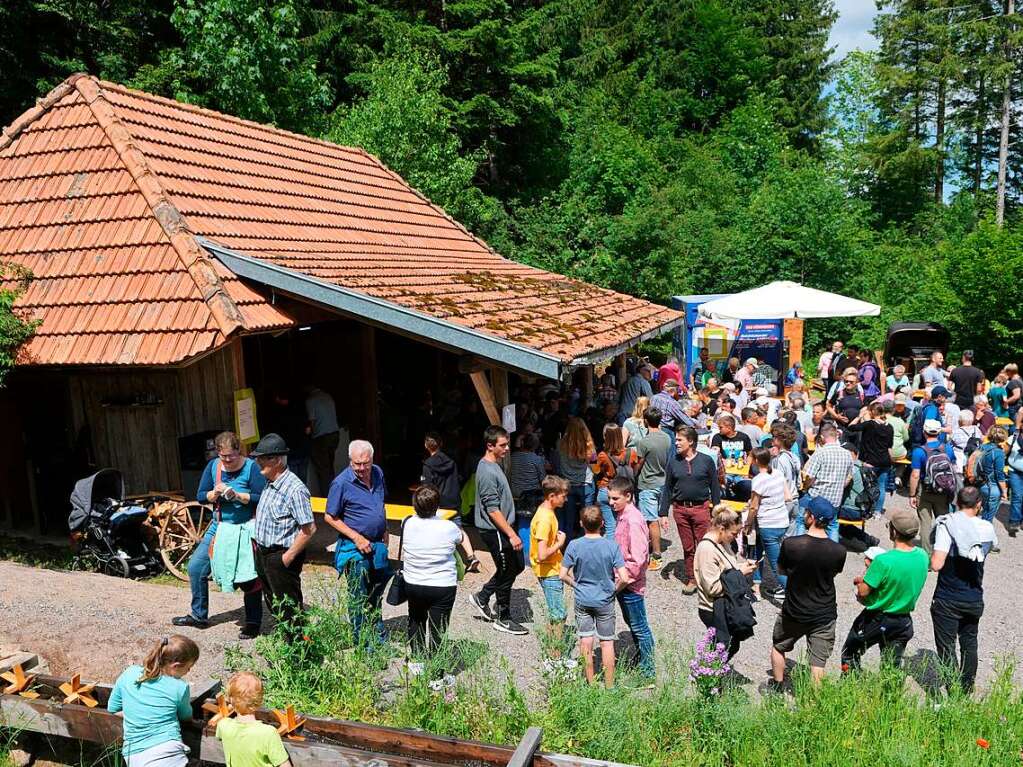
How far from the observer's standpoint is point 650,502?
880cm

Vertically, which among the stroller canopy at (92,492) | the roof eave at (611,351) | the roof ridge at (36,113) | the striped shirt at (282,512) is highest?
the roof ridge at (36,113)

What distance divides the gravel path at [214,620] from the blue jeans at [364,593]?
1.02ft

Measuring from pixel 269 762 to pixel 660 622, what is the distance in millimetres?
4382

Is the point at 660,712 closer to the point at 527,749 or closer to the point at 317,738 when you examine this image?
the point at 527,749

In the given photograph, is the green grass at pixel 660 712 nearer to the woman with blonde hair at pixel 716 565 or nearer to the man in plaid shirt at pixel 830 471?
the woman with blonde hair at pixel 716 565

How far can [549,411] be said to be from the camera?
1178 cm

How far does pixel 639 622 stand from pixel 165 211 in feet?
21.5

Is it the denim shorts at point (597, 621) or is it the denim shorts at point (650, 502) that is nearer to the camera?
the denim shorts at point (597, 621)

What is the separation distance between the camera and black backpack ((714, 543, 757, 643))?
5.50m

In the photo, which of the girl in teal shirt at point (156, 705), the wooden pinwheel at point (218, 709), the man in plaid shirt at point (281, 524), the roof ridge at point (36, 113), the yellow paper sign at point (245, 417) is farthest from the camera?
the roof ridge at point (36, 113)

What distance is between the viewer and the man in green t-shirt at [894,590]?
5480 millimetres

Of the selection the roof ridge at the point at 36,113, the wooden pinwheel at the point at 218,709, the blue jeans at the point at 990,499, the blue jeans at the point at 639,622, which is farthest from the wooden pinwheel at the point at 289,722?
the roof ridge at the point at 36,113

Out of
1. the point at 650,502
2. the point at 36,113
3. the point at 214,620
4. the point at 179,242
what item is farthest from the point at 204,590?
the point at 36,113

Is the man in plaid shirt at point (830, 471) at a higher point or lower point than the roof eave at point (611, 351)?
lower
